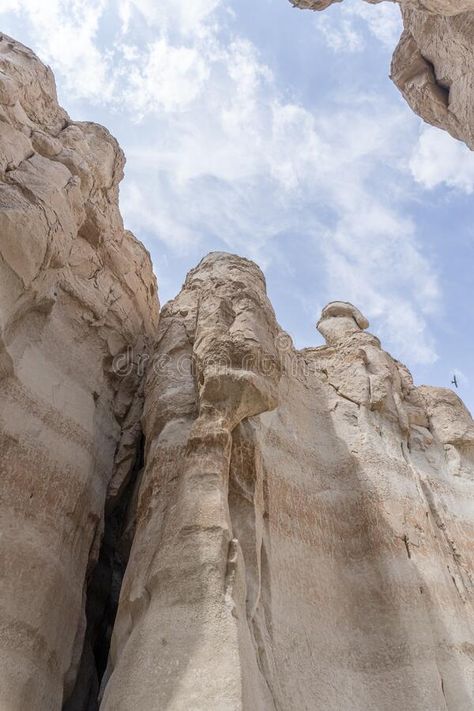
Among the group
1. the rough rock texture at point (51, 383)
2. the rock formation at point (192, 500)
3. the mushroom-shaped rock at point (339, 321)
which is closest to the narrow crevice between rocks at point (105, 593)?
the rock formation at point (192, 500)

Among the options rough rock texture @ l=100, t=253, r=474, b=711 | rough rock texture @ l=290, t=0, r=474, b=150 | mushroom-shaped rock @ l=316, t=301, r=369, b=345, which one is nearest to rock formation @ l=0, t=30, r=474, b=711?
rough rock texture @ l=100, t=253, r=474, b=711

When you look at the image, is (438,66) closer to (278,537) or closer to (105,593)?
(278,537)

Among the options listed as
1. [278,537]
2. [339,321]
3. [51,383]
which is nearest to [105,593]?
[278,537]

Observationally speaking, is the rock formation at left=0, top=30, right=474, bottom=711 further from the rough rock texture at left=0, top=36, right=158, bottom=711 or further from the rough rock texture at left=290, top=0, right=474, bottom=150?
the rough rock texture at left=290, top=0, right=474, bottom=150

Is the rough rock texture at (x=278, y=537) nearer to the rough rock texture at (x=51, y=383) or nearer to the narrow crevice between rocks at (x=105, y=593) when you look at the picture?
the rough rock texture at (x=51, y=383)

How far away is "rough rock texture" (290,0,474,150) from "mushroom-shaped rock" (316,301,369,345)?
178 inches

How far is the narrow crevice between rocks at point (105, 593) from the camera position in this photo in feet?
23.9

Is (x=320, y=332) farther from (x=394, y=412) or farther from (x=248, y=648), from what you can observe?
(x=248, y=648)

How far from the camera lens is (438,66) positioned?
11055 mm

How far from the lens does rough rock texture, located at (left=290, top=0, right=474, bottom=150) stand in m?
9.61

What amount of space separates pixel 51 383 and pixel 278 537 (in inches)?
141

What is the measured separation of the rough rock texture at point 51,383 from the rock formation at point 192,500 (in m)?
0.03

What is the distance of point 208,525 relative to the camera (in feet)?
→ 21.7

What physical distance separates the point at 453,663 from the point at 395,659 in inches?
26.9
